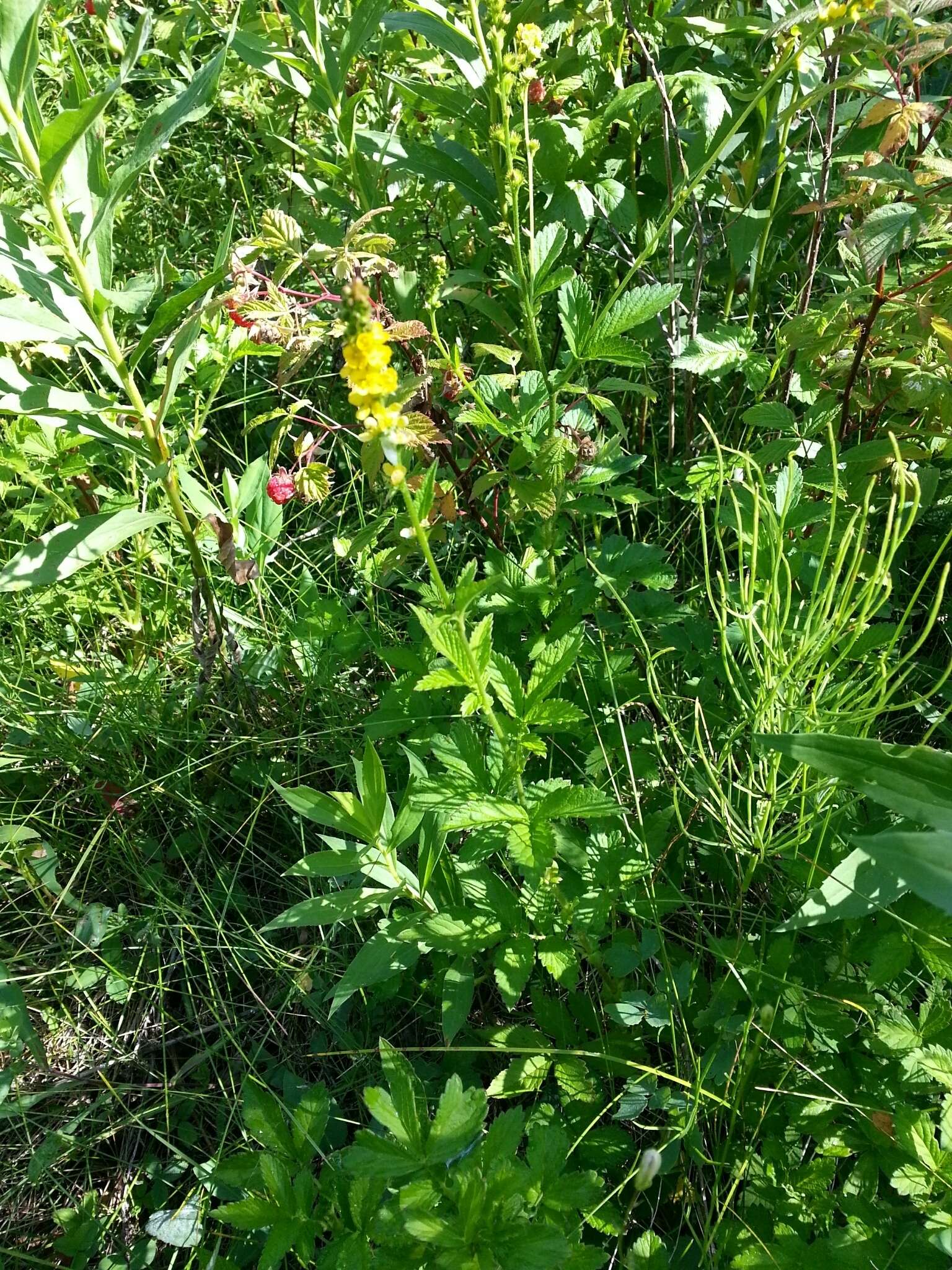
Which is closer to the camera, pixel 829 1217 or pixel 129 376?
pixel 829 1217

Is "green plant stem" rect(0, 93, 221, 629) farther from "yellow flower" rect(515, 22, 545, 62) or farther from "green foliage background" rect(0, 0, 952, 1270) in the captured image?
"yellow flower" rect(515, 22, 545, 62)

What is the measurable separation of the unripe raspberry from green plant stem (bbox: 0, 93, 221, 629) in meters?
0.16

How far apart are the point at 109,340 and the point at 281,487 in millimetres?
362

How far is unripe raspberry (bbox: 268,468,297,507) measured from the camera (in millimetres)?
1669

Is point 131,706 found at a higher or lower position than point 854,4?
lower

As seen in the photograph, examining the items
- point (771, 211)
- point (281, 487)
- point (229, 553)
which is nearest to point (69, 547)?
point (229, 553)

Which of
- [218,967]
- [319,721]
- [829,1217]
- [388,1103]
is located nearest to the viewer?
[388,1103]

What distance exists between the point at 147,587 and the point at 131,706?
37 cm

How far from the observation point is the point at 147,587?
6.97 ft

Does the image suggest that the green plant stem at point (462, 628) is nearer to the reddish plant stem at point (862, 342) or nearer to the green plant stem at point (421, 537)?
the green plant stem at point (421, 537)

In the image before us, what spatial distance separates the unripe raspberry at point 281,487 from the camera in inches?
65.7

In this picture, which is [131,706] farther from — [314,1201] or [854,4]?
[854,4]

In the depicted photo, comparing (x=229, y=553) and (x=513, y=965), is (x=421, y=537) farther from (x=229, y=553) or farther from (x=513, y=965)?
(x=229, y=553)

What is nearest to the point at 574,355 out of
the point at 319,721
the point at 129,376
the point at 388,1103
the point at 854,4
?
the point at 854,4
